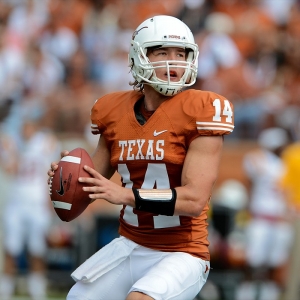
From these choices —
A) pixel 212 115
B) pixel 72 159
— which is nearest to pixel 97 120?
pixel 72 159

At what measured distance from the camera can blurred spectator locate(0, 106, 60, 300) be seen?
9.09 meters

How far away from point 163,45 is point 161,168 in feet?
2.24

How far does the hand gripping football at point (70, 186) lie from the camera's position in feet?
12.8

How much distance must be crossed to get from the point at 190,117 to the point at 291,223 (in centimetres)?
498

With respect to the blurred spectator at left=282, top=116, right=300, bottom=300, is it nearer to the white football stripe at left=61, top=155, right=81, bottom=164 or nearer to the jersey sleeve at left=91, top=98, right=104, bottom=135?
the jersey sleeve at left=91, top=98, right=104, bottom=135

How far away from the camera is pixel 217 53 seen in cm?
1045

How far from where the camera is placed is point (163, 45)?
4.15 m

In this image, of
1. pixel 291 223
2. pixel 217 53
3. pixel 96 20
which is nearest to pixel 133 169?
pixel 291 223

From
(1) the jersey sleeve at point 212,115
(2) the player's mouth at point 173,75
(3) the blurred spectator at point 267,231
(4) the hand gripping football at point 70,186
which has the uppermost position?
(2) the player's mouth at point 173,75

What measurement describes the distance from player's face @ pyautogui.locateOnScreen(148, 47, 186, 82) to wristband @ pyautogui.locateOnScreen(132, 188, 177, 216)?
0.68 m

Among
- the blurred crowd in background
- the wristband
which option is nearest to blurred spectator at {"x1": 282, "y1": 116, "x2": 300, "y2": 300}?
the blurred crowd in background

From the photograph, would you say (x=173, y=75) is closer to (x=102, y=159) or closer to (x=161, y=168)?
(x=161, y=168)

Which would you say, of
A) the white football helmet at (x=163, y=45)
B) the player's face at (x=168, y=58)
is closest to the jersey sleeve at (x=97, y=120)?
the white football helmet at (x=163, y=45)

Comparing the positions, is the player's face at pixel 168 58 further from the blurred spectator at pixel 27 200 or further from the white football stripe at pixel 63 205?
the blurred spectator at pixel 27 200
